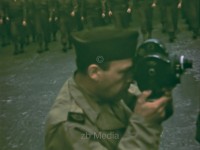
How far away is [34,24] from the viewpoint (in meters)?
10.6

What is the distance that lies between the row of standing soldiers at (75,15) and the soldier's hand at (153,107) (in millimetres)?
7518

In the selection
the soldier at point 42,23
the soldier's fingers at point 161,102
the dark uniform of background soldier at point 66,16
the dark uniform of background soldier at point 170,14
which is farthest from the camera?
the soldier at point 42,23

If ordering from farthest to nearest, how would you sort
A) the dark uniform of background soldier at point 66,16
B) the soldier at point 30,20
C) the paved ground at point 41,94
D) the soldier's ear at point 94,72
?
the soldier at point 30,20
the dark uniform of background soldier at point 66,16
the paved ground at point 41,94
the soldier's ear at point 94,72

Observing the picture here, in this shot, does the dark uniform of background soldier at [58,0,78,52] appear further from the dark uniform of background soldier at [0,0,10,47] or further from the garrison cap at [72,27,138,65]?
the garrison cap at [72,27,138,65]

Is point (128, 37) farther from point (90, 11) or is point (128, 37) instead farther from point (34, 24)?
point (34, 24)

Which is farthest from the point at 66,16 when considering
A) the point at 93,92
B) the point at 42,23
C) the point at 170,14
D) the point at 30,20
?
the point at 93,92

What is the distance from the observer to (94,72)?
1.82 meters

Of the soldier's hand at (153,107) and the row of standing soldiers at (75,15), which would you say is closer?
the soldier's hand at (153,107)

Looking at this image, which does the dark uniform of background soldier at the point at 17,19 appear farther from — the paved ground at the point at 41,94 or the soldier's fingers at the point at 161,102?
the soldier's fingers at the point at 161,102

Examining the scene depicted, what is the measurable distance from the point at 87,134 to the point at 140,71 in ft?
0.93

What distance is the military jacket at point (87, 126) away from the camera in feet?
5.76

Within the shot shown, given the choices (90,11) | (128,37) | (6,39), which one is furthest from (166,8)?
(128,37)

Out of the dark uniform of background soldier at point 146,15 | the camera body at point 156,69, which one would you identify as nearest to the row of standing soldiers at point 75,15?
the dark uniform of background soldier at point 146,15

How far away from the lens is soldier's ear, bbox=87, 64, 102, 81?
5.95ft
